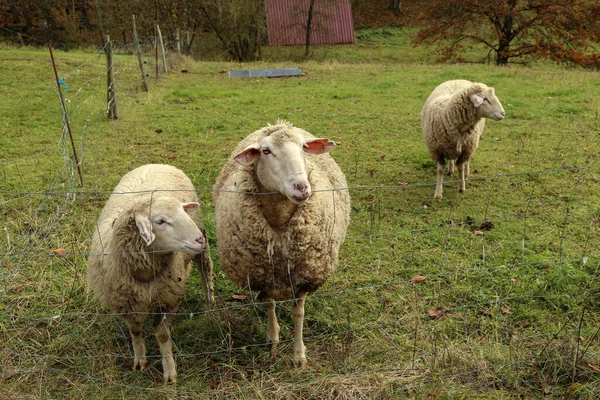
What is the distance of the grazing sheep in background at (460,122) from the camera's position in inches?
245

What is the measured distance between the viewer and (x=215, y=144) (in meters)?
8.09

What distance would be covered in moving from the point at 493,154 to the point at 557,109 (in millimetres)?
3482

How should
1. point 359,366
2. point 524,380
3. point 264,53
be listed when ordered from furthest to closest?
point 264,53 → point 359,366 → point 524,380

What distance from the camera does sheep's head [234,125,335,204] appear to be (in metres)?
3.20

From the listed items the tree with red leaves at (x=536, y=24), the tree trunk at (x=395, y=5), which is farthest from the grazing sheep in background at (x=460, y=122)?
the tree trunk at (x=395, y=5)

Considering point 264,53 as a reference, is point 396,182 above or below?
below

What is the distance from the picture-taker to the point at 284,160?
3.28m

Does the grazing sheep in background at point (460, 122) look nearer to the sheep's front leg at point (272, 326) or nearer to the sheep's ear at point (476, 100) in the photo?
the sheep's ear at point (476, 100)

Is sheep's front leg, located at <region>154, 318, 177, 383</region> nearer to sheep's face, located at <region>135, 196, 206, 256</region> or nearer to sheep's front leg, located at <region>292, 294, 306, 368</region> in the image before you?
sheep's face, located at <region>135, 196, 206, 256</region>

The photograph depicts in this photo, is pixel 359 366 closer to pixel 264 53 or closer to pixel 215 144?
pixel 215 144

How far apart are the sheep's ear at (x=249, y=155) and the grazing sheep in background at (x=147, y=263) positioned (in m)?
0.51

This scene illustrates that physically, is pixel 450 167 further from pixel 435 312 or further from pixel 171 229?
pixel 171 229

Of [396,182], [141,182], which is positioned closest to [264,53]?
[396,182]

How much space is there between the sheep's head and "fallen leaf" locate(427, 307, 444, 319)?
162 centimetres
